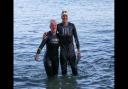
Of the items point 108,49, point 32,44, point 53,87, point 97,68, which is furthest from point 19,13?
point 53,87

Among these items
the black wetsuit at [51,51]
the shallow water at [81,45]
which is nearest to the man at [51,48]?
the black wetsuit at [51,51]

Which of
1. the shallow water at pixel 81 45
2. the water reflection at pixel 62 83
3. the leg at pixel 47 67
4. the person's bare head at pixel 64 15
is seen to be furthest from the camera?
the shallow water at pixel 81 45

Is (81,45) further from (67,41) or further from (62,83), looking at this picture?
(67,41)

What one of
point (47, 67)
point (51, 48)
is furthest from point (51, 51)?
point (47, 67)

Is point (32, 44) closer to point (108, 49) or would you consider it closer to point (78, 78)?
point (108, 49)

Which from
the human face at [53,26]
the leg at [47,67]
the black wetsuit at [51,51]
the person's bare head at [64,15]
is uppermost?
the person's bare head at [64,15]

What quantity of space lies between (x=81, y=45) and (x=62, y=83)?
7.12 meters

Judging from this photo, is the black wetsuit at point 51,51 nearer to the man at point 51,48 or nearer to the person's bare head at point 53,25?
the man at point 51,48

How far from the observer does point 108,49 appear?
1622cm

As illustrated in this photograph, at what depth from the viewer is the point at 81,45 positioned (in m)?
17.6

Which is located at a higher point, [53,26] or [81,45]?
[53,26]

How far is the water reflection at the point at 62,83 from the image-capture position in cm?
1040
